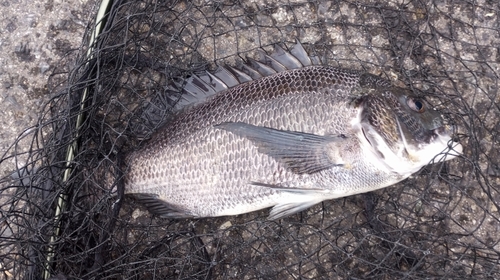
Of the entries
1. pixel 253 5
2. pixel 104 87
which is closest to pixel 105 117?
pixel 104 87

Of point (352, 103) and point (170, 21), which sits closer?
point (352, 103)

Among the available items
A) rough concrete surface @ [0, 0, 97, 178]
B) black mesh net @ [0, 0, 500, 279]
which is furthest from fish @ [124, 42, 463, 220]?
rough concrete surface @ [0, 0, 97, 178]

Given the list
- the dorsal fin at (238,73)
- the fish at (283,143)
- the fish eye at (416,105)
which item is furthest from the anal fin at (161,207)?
the fish eye at (416,105)

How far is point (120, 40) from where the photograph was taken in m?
3.00

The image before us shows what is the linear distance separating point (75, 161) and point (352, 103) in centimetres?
161

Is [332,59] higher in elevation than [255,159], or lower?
higher

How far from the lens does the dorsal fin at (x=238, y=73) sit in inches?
114

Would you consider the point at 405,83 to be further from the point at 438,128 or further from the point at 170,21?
the point at 170,21

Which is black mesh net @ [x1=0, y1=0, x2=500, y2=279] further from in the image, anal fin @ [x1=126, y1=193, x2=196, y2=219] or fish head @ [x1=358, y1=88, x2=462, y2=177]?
fish head @ [x1=358, y1=88, x2=462, y2=177]

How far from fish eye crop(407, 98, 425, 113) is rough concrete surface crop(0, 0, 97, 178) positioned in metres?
2.17

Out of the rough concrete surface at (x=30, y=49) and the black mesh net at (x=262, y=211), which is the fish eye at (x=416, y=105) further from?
the rough concrete surface at (x=30, y=49)

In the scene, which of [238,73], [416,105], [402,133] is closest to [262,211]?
[238,73]

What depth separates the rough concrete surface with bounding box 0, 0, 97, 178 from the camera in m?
3.20

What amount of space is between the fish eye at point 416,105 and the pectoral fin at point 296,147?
0.45m
